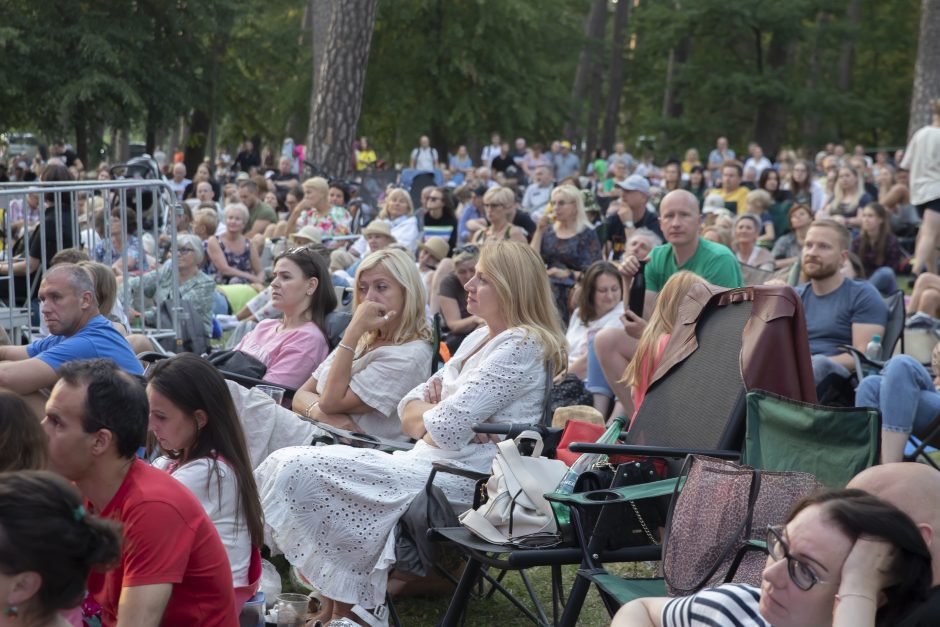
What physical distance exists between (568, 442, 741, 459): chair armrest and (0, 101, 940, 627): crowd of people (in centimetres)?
67

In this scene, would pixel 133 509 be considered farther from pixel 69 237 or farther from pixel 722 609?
pixel 69 237

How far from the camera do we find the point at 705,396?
4.43 metres

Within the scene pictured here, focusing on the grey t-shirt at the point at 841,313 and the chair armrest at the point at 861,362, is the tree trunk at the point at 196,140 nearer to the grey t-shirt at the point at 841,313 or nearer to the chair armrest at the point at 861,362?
the grey t-shirt at the point at 841,313

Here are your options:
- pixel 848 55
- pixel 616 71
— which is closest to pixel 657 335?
pixel 616 71

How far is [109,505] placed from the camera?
9.57 ft

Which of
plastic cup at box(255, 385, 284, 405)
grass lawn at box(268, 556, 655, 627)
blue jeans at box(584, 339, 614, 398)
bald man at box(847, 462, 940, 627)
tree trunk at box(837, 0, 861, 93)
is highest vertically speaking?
tree trunk at box(837, 0, 861, 93)

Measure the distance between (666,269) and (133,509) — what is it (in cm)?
466

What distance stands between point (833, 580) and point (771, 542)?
157 mm

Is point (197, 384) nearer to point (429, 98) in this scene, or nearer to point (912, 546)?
point (912, 546)

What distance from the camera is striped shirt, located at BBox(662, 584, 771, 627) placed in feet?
8.84

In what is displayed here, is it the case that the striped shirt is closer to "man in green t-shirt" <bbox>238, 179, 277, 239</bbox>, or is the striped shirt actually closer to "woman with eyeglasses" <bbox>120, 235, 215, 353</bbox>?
"woman with eyeglasses" <bbox>120, 235, 215, 353</bbox>

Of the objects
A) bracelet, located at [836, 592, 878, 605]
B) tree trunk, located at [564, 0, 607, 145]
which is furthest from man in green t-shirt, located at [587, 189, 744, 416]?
tree trunk, located at [564, 0, 607, 145]

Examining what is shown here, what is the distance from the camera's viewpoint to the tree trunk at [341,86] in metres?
15.8

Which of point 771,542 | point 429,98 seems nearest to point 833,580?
point 771,542
